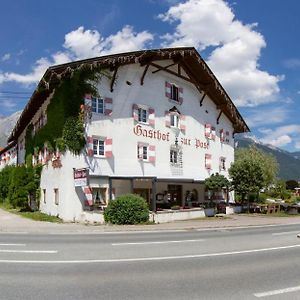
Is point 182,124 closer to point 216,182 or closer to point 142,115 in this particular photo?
point 142,115

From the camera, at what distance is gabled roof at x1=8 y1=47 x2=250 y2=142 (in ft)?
86.3

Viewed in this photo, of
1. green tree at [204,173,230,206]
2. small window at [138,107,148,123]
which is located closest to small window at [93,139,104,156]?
small window at [138,107,148,123]

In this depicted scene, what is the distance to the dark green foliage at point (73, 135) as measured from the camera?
25844 mm

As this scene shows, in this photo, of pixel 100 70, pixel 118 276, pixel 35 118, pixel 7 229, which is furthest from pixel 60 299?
pixel 35 118

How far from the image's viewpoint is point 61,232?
18.9 metres

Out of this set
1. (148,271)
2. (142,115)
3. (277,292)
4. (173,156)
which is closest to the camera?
(277,292)

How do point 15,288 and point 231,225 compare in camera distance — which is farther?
point 231,225

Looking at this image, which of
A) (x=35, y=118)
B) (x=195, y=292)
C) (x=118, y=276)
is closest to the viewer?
(x=195, y=292)

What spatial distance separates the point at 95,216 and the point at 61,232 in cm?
577

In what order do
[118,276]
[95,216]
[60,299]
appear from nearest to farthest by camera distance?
[60,299] < [118,276] < [95,216]

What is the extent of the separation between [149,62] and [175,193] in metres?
11.2

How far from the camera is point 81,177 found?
2416cm

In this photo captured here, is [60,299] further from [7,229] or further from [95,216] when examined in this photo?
[95,216]

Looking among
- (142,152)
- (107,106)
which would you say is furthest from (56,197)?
(107,106)
